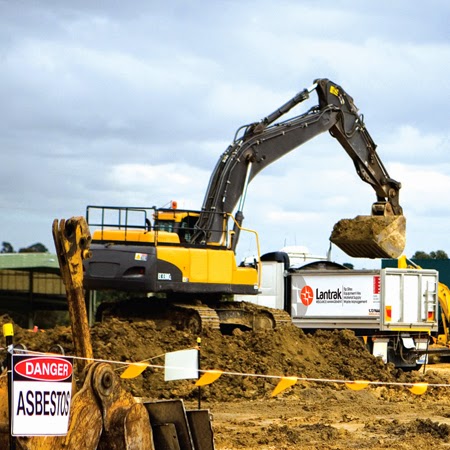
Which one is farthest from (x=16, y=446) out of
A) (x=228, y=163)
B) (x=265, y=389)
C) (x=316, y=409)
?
(x=228, y=163)

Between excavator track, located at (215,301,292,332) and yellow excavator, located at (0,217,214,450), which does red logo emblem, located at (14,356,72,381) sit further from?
excavator track, located at (215,301,292,332)

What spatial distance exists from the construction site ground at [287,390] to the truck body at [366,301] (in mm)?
2197

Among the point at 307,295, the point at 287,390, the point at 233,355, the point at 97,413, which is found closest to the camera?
the point at 97,413

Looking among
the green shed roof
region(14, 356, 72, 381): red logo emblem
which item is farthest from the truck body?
region(14, 356, 72, 381): red logo emblem

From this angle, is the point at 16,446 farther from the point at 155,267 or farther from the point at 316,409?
the point at 155,267

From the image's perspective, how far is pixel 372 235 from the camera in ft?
81.3

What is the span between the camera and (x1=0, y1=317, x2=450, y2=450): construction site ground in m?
13.9

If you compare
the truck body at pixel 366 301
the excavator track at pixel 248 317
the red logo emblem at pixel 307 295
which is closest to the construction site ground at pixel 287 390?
the excavator track at pixel 248 317

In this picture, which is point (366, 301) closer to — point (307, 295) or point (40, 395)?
point (307, 295)

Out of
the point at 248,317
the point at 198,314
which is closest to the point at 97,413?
the point at 198,314

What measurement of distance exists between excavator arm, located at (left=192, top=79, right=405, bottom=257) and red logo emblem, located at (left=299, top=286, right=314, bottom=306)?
1368mm

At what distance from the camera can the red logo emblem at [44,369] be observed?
8.02 meters

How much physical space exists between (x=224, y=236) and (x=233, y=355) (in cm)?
350

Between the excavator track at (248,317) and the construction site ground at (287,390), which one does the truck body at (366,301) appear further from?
the construction site ground at (287,390)
